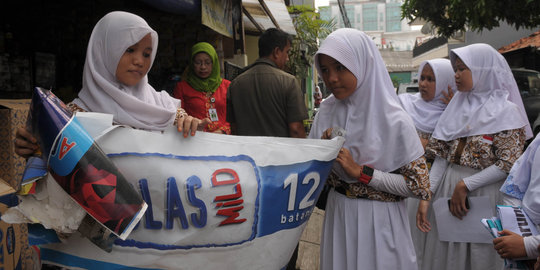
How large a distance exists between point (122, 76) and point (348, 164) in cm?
105

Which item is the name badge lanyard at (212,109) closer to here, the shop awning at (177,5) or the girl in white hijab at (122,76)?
the shop awning at (177,5)

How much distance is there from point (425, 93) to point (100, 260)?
3.22 metres

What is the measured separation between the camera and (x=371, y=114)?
196 centimetres

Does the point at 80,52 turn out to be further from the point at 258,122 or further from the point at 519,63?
the point at 519,63

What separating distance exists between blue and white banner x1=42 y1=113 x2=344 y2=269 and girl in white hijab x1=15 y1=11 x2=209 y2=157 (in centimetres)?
21

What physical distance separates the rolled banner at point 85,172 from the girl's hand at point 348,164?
944mm

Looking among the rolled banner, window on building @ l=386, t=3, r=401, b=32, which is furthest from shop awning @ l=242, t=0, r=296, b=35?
window on building @ l=386, t=3, r=401, b=32

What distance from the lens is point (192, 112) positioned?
12.6 ft

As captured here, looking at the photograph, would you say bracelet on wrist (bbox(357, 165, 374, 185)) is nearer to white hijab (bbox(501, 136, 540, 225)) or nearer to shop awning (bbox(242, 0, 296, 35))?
white hijab (bbox(501, 136, 540, 225))

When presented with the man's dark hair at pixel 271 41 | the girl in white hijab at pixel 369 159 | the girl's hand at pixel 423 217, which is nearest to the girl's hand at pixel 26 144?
the girl in white hijab at pixel 369 159

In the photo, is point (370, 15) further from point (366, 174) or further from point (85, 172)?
point (85, 172)

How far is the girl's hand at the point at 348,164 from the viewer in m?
1.94

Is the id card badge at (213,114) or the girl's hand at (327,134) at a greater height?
the girl's hand at (327,134)

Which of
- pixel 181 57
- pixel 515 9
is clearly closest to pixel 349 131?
pixel 181 57
